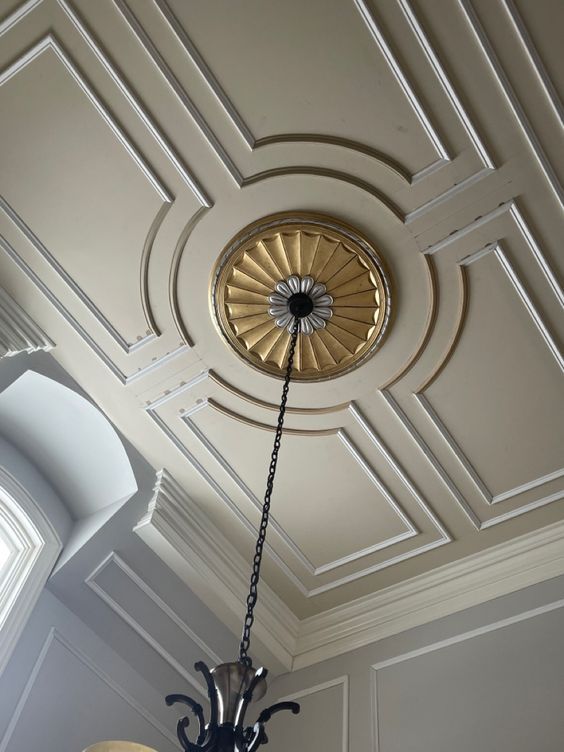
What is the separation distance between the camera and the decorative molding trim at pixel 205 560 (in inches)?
165

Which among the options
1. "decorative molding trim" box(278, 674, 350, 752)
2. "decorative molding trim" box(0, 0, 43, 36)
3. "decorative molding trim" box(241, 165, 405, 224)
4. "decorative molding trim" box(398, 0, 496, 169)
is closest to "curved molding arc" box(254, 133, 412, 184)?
"decorative molding trim" box(241, 165, 405, 224)

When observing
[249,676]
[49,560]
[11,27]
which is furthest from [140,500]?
[11,27]

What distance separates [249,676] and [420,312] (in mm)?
2081

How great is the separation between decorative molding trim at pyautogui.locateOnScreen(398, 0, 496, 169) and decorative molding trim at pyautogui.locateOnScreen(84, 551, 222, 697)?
9.28ft

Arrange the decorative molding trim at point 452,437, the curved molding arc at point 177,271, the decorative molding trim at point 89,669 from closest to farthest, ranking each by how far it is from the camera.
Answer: the decorative molding trim at point 452,437, the curved molding arc at point 177,271, the decorative molding trim at point 89,669

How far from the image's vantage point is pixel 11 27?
3102 millimetres

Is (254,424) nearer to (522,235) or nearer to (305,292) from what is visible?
(305,292)

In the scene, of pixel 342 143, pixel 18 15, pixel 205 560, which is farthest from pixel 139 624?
pixel 18 15

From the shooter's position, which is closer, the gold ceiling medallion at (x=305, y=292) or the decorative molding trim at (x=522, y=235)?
the decorative molding trim at (x=522, y=235)

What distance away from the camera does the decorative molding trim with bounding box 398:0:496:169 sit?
9.50 feet

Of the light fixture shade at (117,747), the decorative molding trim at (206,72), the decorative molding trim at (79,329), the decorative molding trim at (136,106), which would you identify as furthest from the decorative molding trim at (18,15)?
the light fixture shade at (117,747)

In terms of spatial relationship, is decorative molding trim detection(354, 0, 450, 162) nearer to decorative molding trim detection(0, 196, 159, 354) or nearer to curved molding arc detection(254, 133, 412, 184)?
curved molding arc detection(254, 133, 412, 184)

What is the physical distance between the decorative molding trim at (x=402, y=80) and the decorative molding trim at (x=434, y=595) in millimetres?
2224

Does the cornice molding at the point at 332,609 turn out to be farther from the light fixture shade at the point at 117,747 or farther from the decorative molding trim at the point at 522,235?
the light fixture shade at the point at 117,747
